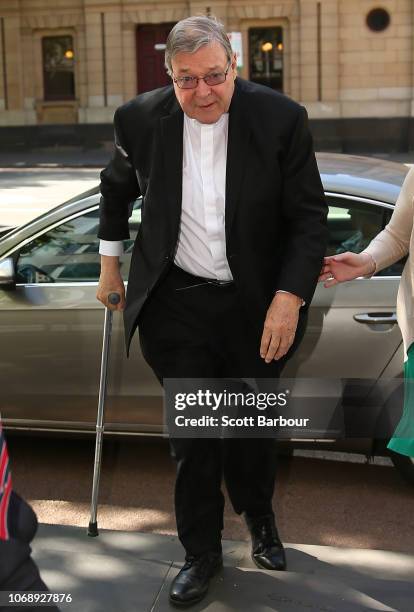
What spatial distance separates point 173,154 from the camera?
3.40m

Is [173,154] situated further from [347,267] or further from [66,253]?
[66,253]

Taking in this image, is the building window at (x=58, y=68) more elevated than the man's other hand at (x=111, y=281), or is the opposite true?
the building window at (x=58, y=68)

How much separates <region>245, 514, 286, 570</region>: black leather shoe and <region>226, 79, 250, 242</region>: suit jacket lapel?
1.18 meters

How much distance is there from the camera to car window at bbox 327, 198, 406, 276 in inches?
181

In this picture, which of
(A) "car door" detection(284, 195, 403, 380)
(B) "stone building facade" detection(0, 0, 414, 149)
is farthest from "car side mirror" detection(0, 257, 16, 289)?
(B) "stone building facade" detection(0, 0, 414, 149)

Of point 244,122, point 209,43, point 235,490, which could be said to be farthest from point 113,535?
point 209,43

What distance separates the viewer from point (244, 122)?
11.0 feet

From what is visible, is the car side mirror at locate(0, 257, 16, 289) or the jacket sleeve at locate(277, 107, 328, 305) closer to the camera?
the jacket sleeve at locate(277, 107, 328, 305)

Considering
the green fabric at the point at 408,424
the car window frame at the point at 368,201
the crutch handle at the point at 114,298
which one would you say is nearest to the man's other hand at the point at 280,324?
the green fabric at the point at 408,424

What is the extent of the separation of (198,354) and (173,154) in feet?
2.36

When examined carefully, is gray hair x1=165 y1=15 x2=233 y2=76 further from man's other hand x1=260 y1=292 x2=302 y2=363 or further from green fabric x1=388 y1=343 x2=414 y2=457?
green fabric x1=388 y1=343 x2=414 y2=457

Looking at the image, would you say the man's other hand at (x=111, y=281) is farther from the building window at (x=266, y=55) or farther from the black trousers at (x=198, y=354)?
the building window at (x=266, y=55)

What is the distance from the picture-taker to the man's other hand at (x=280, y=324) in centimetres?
336

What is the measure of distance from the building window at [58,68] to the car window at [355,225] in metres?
28.3
